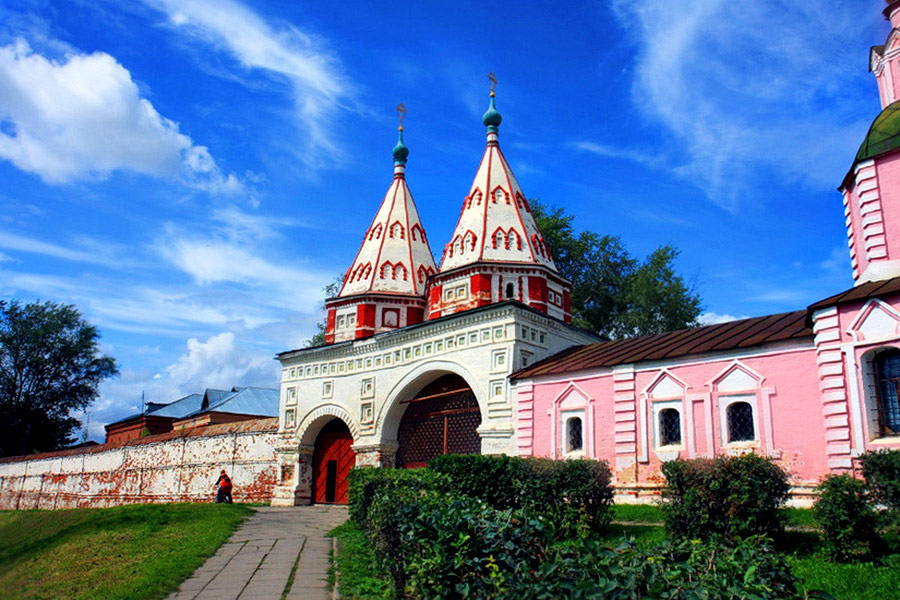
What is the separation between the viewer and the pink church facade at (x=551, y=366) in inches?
416

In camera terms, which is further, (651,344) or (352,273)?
(352,273)

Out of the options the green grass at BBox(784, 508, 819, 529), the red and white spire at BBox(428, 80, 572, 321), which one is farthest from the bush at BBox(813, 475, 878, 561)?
the red and white spire at BBox(428, 80, 572, 321)

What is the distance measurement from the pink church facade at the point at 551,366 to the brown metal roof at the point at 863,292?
36 mm

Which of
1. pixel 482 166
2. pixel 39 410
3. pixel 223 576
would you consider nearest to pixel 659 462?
pixel 223 576

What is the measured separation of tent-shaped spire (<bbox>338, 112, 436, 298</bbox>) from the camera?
2083 centimetres

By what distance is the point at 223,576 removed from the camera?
277 inches

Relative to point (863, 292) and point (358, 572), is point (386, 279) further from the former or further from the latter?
point (358, 572)

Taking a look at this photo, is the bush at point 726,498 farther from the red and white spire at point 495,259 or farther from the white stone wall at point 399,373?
the red and white spire at point 495,259

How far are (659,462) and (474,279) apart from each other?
23.7 feet

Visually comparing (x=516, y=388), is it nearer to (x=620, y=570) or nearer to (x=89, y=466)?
(x=620, y=570)

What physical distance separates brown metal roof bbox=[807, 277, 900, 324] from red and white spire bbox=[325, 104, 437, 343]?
11822mm

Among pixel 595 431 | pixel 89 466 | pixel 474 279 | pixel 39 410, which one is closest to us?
pixel 595 431

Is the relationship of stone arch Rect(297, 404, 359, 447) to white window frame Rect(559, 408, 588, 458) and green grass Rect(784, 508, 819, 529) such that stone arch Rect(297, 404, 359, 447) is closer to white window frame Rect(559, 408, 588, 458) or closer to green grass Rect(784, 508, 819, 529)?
white window frame Rect(559, 408, 588, 458)

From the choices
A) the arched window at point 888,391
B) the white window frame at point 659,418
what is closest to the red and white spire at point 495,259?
the white window frame at point 659,418
